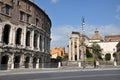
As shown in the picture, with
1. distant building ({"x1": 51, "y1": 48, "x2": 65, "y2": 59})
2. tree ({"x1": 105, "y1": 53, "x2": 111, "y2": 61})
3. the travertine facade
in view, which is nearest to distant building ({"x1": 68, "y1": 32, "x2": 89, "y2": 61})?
tree ({"x1": 105, "y1": 53, "x2": 111, "y2": 61})

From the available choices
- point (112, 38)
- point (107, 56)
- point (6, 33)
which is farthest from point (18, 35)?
point (112, 38)

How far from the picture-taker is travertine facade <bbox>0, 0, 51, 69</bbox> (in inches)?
1474

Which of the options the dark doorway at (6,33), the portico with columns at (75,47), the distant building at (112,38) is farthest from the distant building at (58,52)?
the dark doorway at (6,33)

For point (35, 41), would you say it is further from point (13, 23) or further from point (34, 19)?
point (13, 23)

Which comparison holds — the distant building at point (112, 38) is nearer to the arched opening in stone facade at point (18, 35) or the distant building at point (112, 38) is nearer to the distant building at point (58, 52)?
the distant building at point (58, 52)

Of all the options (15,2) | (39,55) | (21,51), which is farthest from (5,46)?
(39,55)

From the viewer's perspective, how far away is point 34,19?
45156mm

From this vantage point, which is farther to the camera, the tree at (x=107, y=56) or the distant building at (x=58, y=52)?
the distant building at (x=58, y=52)

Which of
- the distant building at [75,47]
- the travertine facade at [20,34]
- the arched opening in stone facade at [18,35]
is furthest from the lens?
the distant building at [75,47]

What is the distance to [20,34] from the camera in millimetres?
41844

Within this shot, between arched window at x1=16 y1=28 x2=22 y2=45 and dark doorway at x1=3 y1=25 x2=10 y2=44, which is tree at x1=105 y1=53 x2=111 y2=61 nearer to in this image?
arched window at x1=16 y1=28 x2=22 y2=45

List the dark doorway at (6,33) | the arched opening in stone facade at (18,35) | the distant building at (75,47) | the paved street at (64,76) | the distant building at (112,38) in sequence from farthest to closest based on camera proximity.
Result: 1. the distant building at (112,38)
2. the distant building at (75,47)
3. the arched opening in stone facade at (18,35)
4. the dark doorway at (6,33)
5. the paved street at (64,76)

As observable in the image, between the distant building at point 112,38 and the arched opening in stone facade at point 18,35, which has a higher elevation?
the distant building at point 112,38

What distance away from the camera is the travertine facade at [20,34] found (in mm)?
37444
